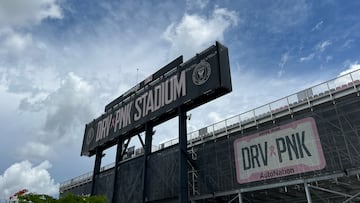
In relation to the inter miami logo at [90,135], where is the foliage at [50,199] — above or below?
below

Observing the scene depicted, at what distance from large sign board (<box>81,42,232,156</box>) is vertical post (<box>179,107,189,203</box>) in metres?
1.11

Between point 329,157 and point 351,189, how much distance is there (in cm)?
437

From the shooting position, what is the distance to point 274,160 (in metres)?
19.7

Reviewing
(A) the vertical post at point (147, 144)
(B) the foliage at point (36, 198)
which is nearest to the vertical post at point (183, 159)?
(A) the vertical post at point (147, 144)

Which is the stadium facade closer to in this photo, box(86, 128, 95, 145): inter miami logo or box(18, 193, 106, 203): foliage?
box(18, 193, 106, 203): foliage

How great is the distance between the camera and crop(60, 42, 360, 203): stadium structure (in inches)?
688

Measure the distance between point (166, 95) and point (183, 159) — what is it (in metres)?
6.42

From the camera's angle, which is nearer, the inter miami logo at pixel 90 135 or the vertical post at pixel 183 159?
the vertical post at pixel 183 159

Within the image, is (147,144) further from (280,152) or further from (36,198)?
(280,152)

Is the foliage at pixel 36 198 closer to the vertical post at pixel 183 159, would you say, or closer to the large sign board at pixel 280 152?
the vertical post at pixel 183 159

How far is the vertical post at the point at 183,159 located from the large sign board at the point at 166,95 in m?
1.11

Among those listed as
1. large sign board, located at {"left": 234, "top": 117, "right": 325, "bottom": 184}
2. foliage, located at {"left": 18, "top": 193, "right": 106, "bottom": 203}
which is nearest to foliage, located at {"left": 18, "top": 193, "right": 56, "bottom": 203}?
foliage, located at {"left": 18, "top": 193, "right": 106, "bottom": 203}

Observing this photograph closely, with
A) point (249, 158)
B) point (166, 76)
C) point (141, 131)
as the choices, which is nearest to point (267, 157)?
point (249, 158)

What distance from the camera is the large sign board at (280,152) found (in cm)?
1814
